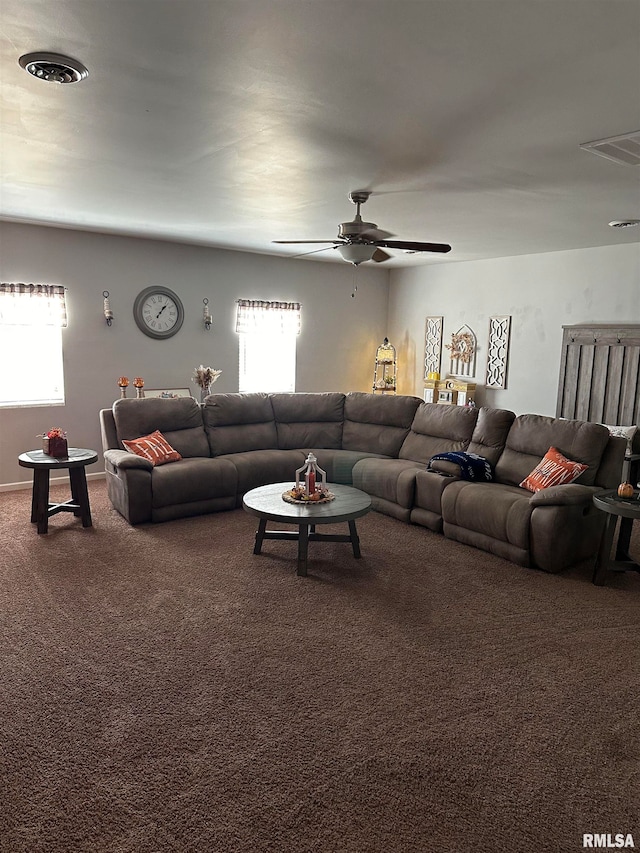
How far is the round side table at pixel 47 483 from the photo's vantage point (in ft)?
14.5

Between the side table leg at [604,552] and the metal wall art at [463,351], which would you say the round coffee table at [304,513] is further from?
the metal wall art at [463,351]

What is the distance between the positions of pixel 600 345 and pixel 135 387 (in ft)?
15.8

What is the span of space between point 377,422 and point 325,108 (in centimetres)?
365

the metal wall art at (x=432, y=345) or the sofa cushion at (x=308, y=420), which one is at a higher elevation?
the metal wall art at (x=432, y=345)

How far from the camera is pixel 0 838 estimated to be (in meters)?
1.77

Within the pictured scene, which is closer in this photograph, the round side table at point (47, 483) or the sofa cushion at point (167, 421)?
the round side table at point (47, 483)

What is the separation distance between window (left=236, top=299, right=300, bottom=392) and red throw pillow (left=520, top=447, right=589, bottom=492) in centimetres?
400

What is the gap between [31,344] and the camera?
230 inches

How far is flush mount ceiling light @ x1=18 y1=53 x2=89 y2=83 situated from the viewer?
2188 mm

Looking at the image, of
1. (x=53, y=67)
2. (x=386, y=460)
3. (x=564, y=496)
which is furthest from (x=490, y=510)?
(x=53, y=67)

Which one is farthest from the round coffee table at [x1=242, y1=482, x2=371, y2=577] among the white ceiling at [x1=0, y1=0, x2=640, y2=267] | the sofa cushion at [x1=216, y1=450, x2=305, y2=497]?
the white ceiling at [x1=0, y1=0, x2=640, y2=267]

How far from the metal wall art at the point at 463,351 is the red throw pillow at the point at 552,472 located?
119 inches

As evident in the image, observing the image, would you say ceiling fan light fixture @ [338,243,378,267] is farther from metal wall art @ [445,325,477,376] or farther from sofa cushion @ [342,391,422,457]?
metal wall art @ [445,325,477,376]

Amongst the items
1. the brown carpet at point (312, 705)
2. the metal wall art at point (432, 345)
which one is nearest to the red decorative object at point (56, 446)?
the brown carpet at point (312, 705)
